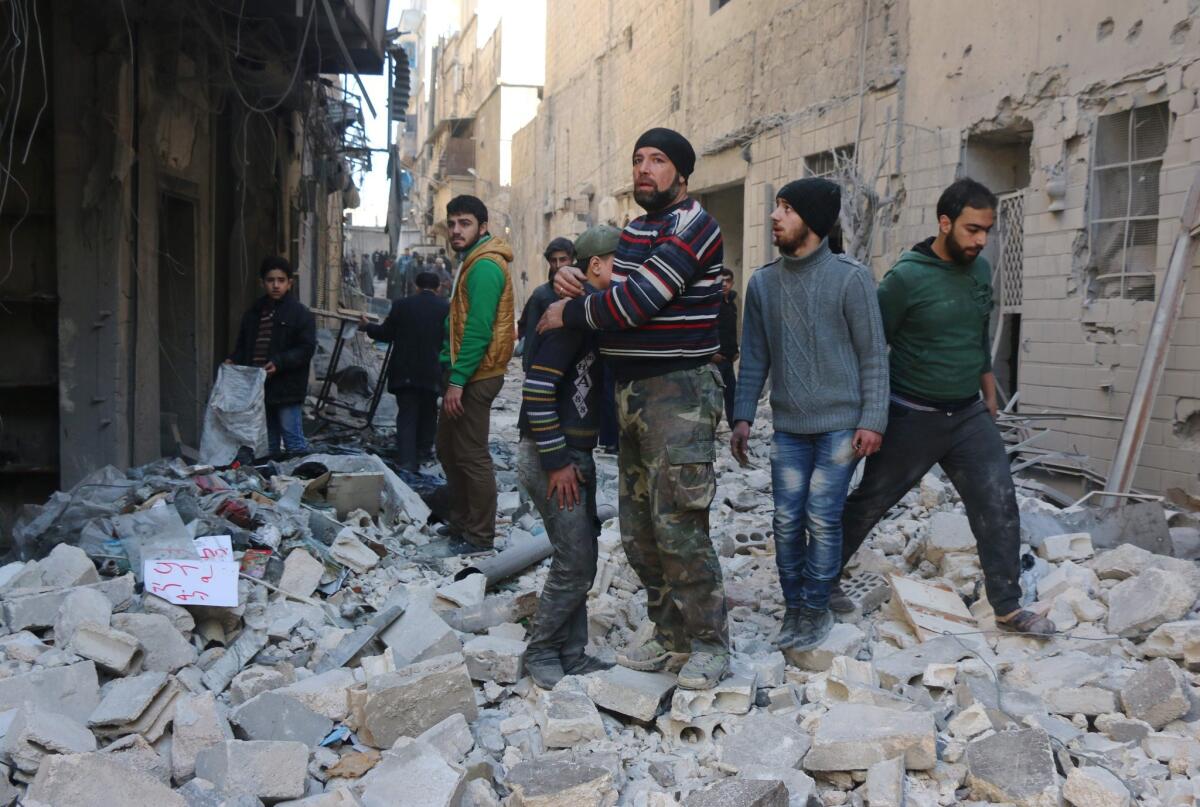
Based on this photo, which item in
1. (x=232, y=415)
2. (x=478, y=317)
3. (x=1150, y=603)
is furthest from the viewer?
(x=232, y=415)

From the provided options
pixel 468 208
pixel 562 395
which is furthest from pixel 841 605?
pixel 468 208

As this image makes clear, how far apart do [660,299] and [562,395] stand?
1.69 ft

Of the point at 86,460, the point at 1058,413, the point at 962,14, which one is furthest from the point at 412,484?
the point at 962,14

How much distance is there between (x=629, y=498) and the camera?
391 centimetres

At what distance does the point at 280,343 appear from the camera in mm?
7730

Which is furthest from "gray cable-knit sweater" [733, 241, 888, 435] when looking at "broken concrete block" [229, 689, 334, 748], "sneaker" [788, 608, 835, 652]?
"broken concrete block" [229, 689, 334, 748]

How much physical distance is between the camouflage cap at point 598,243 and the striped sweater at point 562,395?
273 millimetres

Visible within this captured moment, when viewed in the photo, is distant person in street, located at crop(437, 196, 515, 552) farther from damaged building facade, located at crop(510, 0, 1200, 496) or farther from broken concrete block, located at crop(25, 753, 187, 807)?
damaged building facade, located at crop(510, 0, 1200, 496)

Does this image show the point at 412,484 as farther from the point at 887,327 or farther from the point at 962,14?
the point at 962,14

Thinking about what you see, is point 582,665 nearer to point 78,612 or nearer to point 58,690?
point 58,690

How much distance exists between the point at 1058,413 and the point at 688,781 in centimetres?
542

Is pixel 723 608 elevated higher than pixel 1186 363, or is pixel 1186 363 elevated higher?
pixel 1186 363

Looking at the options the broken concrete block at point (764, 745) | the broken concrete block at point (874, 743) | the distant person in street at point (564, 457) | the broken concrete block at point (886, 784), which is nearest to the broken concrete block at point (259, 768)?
the distant person in street at point (564, 457)

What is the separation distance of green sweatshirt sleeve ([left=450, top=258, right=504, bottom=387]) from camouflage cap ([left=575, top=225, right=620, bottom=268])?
6.14 feet
